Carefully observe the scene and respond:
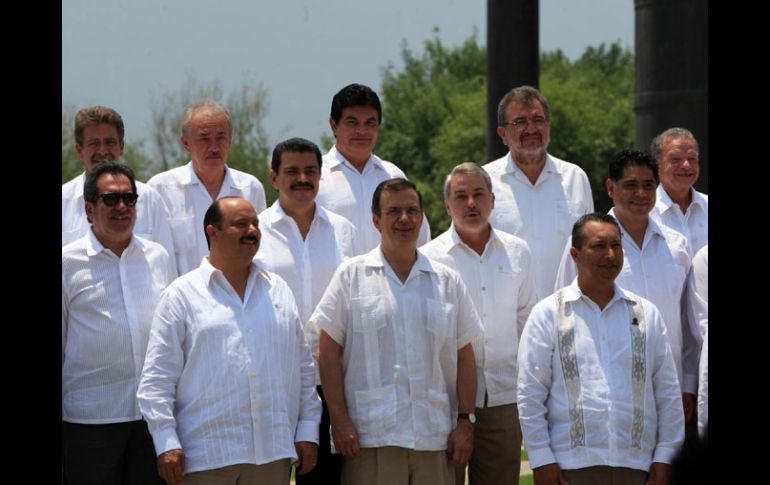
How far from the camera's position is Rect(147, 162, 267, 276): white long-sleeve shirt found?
6816 mm

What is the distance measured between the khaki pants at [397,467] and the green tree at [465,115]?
3530 cm

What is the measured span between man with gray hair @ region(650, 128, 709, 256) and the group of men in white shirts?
1.66 ft

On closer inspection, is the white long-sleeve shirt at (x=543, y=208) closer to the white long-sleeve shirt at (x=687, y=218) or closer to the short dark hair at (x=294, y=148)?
the white long-sleeve shirt at (x=687, y=218)

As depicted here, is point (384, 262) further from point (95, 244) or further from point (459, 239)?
point (95, 244)

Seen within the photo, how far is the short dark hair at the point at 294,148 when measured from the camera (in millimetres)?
6496

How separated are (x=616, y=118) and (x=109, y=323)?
147 feet

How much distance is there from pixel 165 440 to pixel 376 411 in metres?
1.06

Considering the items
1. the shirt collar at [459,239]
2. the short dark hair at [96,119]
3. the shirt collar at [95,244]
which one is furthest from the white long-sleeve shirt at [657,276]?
the short dark hair at [96,119]

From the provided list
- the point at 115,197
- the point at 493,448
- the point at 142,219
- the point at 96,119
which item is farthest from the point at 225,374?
the point at 96,119

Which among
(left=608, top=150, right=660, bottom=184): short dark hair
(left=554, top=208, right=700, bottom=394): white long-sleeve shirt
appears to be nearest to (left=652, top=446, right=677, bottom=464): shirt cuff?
(left=554, top=208, right=700, bottom=394): white long-sleeve shirt

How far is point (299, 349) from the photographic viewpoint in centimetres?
591

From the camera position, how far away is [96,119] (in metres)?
7.09
